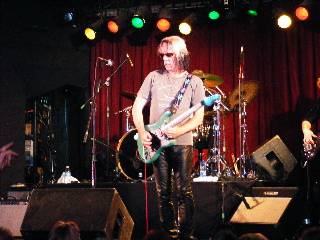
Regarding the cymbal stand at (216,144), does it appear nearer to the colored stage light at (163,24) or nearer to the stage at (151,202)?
the stage at (151,202)

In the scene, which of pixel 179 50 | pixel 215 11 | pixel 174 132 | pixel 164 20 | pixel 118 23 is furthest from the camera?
pixel 118 23

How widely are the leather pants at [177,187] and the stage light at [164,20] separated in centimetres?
482

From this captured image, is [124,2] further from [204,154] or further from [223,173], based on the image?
[223,173]

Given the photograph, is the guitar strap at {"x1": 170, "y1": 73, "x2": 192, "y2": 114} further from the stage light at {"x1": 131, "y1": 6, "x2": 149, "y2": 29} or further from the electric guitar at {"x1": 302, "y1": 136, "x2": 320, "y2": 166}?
the stage light at {"x1": 131, "y1": 6, "x2": 149, "y2": 29}

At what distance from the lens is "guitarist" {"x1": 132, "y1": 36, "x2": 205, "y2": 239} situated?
5.45m

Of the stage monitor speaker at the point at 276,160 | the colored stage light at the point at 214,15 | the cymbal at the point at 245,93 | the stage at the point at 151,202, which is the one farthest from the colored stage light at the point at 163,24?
the stage at the point at 151,202

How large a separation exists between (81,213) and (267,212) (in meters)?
2.25

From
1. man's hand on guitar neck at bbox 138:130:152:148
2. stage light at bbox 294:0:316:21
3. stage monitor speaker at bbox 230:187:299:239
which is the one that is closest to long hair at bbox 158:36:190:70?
man's hand on guitar neck at bbox 138:130:152:148

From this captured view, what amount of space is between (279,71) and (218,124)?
1.86 meters

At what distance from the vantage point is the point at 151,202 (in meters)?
7.27

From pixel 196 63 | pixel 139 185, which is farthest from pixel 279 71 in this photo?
pixel 139 185

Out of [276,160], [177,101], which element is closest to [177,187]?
[177,101]

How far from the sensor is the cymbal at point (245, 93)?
368 inches

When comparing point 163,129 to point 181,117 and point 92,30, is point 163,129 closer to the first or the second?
point 181,117
